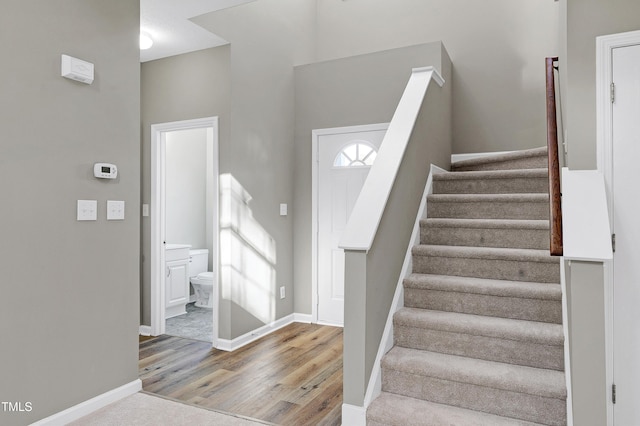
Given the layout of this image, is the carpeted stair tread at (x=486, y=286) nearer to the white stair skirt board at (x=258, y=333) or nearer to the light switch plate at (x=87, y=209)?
the white stair skirt board at (x=258, y=333)

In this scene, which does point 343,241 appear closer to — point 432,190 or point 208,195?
point 432,190

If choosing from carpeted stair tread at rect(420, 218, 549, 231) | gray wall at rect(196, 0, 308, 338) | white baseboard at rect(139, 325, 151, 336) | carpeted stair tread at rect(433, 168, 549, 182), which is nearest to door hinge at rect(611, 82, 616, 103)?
carpeted stair tread at rect(420, 218, 549, 231)

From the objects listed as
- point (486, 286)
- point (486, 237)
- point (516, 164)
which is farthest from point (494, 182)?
point (486, 286)

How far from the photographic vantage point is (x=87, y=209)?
2.46 metres

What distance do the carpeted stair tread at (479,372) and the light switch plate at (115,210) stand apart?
1888mm

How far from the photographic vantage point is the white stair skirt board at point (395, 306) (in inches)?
89.7

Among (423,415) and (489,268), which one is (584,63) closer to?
(489,268)

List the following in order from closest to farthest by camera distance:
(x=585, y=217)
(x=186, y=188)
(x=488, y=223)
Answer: (x=585, y=217) < (x=488, y=223) < (x=186, y=188)

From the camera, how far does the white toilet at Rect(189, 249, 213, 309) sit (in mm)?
4970

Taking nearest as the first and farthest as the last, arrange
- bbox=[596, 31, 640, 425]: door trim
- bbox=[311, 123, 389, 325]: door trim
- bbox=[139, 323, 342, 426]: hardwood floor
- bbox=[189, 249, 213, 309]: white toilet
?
bbox=[596, 31, 640, 425]: door trim, bbox=[139, 323, 342, 426]: hardwood floor, bbox=[311, 123, 389, 325]: door trim, bbox=[189, 249, 213, 309]: white toilet

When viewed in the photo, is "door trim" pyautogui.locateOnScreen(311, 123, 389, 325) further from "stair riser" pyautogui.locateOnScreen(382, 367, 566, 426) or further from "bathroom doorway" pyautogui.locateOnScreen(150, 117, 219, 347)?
"stair riser" pyautogui.locateOnScreen(382, 367, 566, 426)

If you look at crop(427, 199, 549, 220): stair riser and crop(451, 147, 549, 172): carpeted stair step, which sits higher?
crop(451, 147, 549, 172): carpeted stair step

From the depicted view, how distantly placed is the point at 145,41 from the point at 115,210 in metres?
1.72

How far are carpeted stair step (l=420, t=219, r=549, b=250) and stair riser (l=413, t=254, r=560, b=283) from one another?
0.78 feet
